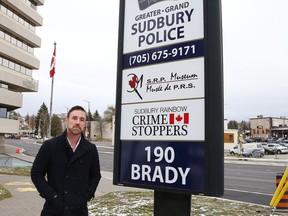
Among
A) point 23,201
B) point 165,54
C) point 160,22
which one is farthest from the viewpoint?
point 23,201

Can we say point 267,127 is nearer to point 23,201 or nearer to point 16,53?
point 16,53

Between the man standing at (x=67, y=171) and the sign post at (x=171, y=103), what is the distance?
52cm

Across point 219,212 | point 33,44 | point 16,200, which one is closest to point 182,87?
point 219,212

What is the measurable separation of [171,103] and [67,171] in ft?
4.16

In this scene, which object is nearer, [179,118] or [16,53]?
[179,118]

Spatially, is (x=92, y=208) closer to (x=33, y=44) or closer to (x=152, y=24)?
(x=152, y=24)

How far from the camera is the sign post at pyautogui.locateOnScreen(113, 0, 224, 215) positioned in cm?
316

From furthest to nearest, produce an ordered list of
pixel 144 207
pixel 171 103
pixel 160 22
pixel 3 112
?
1. pixel 3 112
2. pixel 144 207
3. pixel 160 22
4. pixel 171 103

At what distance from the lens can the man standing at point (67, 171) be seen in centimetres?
322

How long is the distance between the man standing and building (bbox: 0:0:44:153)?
35.7 meters

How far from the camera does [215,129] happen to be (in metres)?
3.12

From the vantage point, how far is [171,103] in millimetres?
3424

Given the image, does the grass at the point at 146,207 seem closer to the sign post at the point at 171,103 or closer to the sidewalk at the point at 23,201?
the sidewalk at the point at 23,201

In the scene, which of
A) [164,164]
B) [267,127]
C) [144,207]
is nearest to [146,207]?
[144,207]
